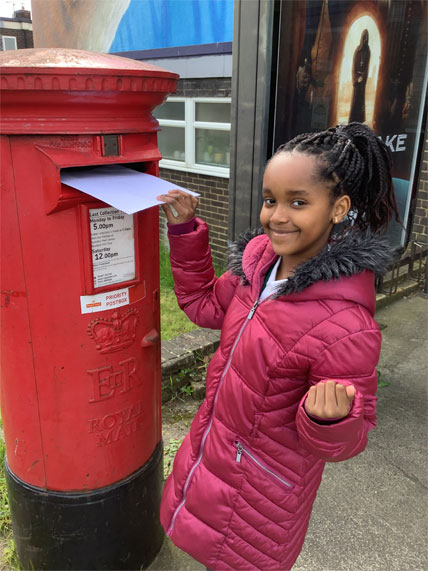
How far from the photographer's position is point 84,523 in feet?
6.48

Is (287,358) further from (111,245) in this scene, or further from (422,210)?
(422,210)

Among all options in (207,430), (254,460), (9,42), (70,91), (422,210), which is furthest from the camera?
(9,42)

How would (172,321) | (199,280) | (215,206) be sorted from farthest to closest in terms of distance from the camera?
(215,206) < (172,321) < (199,280)

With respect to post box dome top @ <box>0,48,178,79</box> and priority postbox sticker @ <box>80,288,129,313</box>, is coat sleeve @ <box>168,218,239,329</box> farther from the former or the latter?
post box dome top @ <box>0,48,178,79</box>

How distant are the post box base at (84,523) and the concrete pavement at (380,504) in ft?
1.11

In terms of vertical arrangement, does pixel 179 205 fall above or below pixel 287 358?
Result: above

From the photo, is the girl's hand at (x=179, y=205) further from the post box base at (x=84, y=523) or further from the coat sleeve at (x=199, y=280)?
the post box base at (x=84, y=523)

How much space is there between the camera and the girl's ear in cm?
148

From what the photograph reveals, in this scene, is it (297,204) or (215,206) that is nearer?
(297,204)

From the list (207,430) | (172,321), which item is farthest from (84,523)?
(172,321)

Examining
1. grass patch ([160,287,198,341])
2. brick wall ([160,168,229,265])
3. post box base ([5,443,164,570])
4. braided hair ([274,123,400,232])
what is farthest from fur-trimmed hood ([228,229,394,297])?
brick wall ([160,168,229,265])

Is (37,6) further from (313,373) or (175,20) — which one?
(313,373)

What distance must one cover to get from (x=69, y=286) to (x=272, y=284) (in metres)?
0.68

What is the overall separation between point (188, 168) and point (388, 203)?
18.6ft
